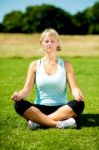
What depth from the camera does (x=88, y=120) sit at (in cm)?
823

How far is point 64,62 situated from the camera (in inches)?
309

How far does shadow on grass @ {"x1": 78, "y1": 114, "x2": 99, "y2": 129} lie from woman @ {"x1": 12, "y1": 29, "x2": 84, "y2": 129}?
0.38 m

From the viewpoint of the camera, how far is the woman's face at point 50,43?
7.50m

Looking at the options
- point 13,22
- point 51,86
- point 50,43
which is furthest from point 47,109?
point 13,22

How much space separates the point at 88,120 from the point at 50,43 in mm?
1761

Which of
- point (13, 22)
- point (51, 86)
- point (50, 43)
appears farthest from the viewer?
point (13, 22)

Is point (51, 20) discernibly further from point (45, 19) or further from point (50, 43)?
point (50, 43)

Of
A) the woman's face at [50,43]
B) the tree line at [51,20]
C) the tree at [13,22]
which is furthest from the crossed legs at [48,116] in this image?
the tree at [13,22]

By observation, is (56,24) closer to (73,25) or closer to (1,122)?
(73,25)

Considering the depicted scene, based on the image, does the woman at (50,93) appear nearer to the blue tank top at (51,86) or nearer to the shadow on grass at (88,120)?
the blue tank top at (51,86)

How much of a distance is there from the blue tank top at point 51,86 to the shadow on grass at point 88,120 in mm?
551

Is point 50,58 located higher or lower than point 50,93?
higher

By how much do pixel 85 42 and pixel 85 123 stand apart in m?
49.5

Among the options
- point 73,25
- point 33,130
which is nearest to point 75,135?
point 33,130
